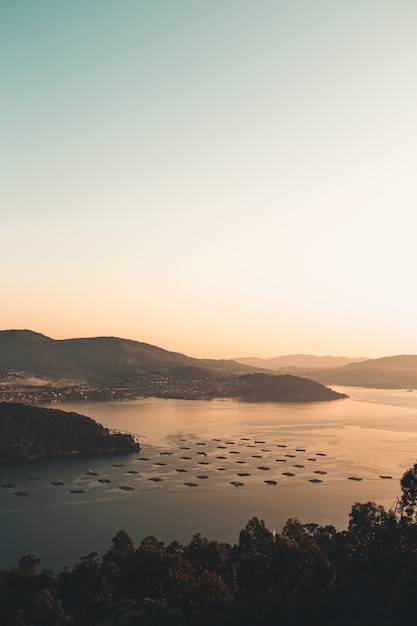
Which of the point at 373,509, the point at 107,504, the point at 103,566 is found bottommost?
the point at 107,504

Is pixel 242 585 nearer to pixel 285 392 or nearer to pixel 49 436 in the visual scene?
pixel 49 436

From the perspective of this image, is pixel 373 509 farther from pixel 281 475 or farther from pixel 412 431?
pixel 412 431

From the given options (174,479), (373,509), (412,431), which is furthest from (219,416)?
(373,509)

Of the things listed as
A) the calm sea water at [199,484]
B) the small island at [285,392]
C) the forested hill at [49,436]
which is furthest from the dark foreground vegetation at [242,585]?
the small island at [285,392]

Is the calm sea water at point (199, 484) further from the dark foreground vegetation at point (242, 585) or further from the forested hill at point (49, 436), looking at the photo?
the dark foreground vegetation at point (242, 585)

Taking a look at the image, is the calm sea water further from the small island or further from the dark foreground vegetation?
the small island

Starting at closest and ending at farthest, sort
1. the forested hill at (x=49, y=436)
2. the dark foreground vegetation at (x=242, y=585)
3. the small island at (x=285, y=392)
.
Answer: the dark foreground vegetation at (x=242, y=585) → the forested hill at (x=49, y=436) → the small island at (x=285, y=392)

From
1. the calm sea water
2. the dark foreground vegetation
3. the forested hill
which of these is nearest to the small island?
→ the calm sea water
